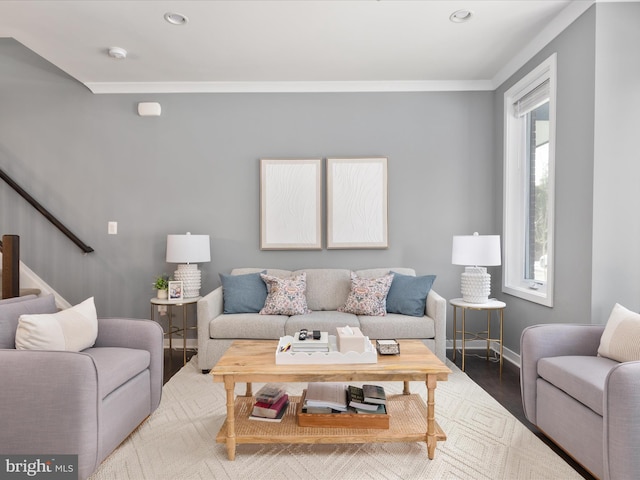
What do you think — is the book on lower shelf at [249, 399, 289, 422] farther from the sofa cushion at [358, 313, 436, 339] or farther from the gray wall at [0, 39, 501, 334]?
the gray wall at [0, 39, 501, 334]

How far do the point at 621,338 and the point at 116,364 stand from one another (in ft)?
8.50

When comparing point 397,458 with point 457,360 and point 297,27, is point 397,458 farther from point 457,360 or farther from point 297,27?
point 297,27

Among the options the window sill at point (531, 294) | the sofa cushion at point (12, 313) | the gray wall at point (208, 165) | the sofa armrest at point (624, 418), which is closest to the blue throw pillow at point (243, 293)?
the gray wall at point (208, 165)

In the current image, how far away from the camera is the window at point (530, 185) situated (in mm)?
3027

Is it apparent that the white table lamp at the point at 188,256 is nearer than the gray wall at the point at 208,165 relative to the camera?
Yes

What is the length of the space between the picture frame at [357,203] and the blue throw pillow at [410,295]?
0.59 m

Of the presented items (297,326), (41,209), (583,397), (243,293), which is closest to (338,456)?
(583,397)

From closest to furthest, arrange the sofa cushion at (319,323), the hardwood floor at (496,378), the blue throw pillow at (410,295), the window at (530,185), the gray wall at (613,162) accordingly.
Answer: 1. the hardwood floor at (496,378)
2. the gray wall at (613,162)
3. the window at (530,185)
4. the sofa cushion at (319,323)
5. the blue throw pillow at (410,295)

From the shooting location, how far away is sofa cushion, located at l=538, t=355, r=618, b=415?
1.72 m

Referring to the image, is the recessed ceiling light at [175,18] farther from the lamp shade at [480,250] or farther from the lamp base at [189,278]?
the lamp shade at [480,250]

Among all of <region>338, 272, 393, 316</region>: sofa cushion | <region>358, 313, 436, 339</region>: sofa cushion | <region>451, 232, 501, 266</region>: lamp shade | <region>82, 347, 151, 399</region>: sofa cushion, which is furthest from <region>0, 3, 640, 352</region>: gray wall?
<region>82, 347, 151, 399</region>: sofa cushion

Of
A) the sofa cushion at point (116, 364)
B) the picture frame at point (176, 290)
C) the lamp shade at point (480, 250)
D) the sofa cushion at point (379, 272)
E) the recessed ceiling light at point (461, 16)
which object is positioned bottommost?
the sofa cushion at point (116, 364)

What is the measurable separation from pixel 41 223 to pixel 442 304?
3991 millimetres

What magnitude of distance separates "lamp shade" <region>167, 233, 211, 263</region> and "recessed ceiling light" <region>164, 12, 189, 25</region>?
174cm
